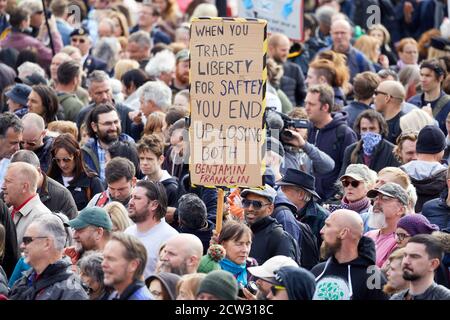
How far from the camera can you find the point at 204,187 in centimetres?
1170

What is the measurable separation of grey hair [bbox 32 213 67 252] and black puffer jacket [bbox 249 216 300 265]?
1.71 metres

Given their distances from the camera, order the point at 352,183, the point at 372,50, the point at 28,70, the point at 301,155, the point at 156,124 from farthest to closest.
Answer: the point at 372,50
the point at 28,70
the point at 156,124
the point at 301,155
the point at 352,183

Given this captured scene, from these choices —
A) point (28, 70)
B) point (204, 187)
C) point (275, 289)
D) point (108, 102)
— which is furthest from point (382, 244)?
point (28, 70)

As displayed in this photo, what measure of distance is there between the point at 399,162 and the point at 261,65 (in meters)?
3.16

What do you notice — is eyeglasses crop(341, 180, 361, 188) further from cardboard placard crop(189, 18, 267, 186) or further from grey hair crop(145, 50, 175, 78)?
grey hair crop(145, 50, 175, 78)

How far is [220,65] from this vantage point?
37.1 feet

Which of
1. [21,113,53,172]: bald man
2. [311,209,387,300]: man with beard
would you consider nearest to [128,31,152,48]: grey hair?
[21,113,53,172]: bald man

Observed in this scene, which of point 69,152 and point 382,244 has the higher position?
point 69,152

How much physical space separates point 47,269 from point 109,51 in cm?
985

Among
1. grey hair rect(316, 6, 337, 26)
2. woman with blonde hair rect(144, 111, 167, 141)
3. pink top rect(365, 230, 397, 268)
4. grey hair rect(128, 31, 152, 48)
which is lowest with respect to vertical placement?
grey hair rect(316, 6, 337, 26)

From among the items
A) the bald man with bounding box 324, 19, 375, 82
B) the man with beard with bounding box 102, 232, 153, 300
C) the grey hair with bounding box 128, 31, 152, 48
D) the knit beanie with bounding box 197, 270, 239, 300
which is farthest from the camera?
the grey hair with bounding box 128, 31, 152, 48

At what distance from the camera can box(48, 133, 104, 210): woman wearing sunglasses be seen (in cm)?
1323

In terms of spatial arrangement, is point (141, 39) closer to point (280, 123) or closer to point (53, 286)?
point (280, 123)
